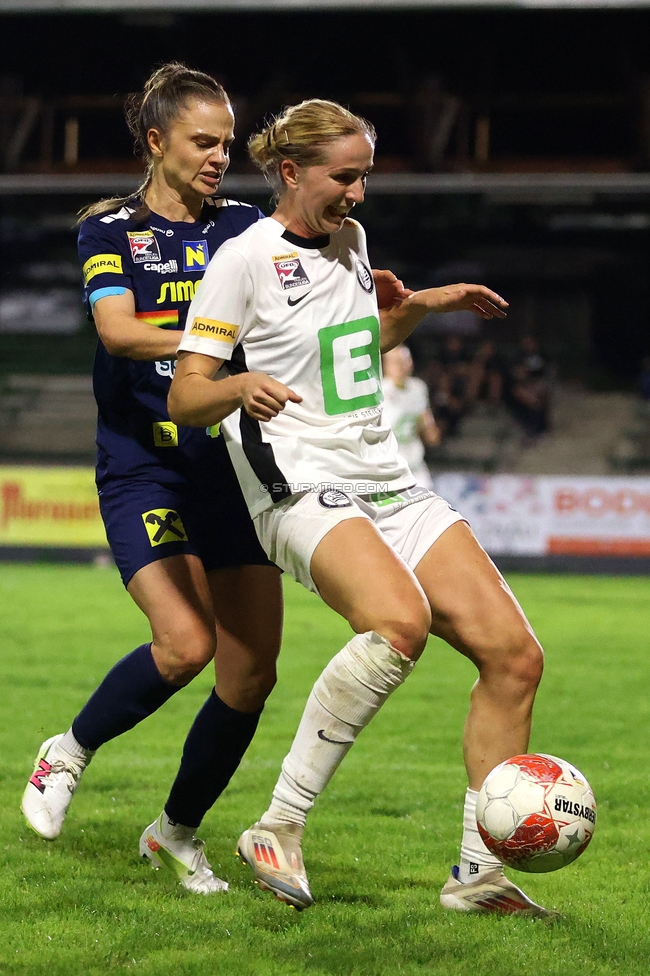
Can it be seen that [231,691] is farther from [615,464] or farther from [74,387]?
[74,387]

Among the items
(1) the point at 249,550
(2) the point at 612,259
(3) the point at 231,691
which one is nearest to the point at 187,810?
(3) the point at 231,691

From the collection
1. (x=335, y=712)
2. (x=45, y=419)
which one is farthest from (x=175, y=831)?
(x=45, y=419)

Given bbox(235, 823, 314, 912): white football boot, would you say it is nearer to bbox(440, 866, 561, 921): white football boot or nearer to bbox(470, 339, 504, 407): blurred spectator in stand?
bbox(440, 866, 561, 921): white football boot

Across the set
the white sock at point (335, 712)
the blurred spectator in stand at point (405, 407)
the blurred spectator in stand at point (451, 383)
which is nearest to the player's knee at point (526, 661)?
the white sock at point (335, 712)

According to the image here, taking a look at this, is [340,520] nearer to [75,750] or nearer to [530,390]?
[75,750]

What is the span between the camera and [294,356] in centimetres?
347

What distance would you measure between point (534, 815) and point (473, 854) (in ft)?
1.12

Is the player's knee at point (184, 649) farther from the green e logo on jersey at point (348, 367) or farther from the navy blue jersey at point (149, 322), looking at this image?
the green e logo on jersey at point (348, 367)

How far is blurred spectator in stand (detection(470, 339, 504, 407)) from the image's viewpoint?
19000mm

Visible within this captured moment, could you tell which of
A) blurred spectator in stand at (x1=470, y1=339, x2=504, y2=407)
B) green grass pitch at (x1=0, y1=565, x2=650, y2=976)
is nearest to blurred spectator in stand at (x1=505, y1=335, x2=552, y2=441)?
blurred spectator in stand at (x1=470, y1=339, x2=504, y2=407)

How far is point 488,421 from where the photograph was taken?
18.9m

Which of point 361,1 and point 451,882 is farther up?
point 361,1

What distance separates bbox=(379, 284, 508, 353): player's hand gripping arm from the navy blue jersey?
0.61 metres

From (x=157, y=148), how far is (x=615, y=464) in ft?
49.6
